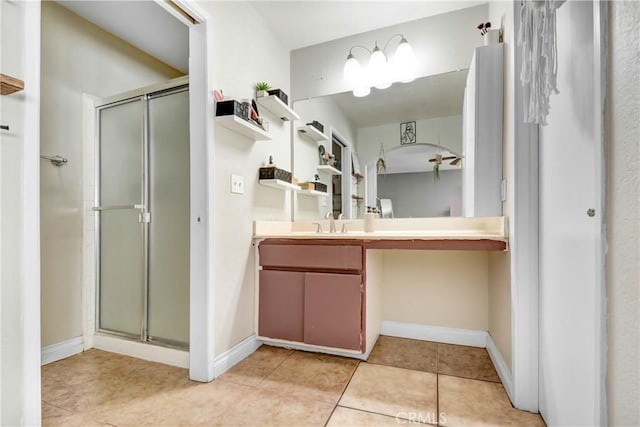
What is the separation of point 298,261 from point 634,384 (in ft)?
4.82

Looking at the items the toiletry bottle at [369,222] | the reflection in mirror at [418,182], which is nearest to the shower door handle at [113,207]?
the toiletry bottle at [369,222]

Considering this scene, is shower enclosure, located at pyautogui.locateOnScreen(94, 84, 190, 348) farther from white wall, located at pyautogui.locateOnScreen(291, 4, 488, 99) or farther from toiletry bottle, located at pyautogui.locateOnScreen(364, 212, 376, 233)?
toiletry bottle, located at pyautogui.locateOnScreen(364, 212, 376, 233)

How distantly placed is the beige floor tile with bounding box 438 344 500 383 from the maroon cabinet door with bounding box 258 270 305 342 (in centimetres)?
88

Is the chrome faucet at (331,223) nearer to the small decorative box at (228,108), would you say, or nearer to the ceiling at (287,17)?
the small decorative box at (228,108)

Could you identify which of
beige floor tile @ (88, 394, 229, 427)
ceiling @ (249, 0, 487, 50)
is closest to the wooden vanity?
beige floor tile @ (88, 394, 229, 427)

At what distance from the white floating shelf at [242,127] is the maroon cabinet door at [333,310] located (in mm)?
949

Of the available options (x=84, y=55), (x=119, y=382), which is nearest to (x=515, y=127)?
(x=119, y=382)

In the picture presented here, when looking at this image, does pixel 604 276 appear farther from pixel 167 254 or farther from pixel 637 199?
pixel 167 254

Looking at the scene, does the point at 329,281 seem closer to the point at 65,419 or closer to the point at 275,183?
the point at 275,183

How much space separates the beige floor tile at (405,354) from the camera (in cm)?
172

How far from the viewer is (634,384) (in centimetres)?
57

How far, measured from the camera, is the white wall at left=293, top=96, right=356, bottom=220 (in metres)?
2.41

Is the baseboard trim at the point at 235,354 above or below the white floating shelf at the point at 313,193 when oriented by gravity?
below
